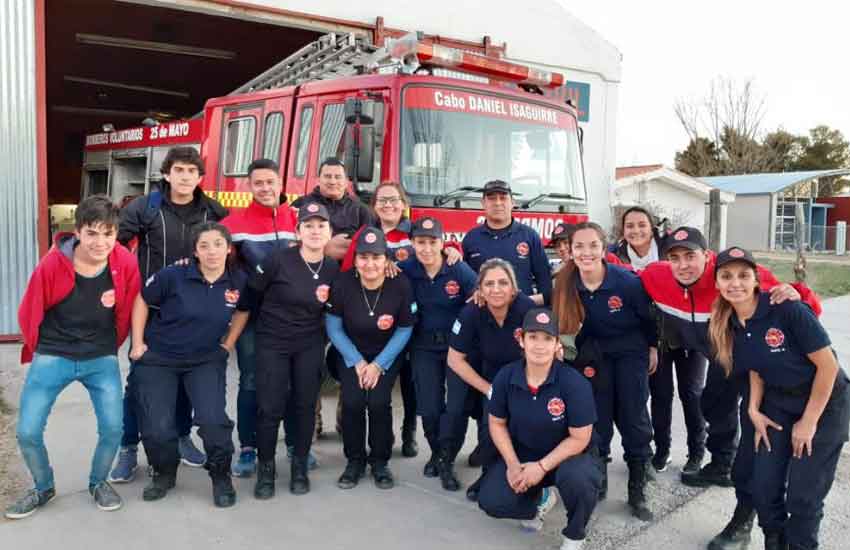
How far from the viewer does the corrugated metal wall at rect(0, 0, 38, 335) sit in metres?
7.64

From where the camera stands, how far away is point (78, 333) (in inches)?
139

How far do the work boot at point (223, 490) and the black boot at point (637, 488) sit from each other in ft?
6.75

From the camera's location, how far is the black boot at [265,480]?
385 centimetres

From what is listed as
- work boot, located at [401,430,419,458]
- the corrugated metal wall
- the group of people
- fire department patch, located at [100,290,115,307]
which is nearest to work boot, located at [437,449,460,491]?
the group of people

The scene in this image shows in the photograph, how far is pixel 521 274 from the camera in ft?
14.9

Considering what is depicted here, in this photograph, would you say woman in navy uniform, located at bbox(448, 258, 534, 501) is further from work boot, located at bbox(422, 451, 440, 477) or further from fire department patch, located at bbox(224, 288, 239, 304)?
fire department patch, located at bbox(224, 288, 239, 304)

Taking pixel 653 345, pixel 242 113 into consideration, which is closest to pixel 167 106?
pixel 242 113

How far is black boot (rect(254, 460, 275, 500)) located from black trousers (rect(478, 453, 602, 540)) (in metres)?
1.14

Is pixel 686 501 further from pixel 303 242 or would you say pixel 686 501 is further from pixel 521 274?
pixel 303 242

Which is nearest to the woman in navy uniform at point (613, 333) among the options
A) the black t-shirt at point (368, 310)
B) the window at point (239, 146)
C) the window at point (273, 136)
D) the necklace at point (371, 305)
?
the black t-shirt at point (368, 310)

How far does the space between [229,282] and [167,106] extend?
15.7 meters

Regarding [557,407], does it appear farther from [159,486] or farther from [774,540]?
[159,486]

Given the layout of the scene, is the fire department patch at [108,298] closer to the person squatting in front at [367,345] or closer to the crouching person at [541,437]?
the person squatting in front at [367,345]

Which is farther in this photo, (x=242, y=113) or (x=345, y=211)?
(x=242, y=113)
